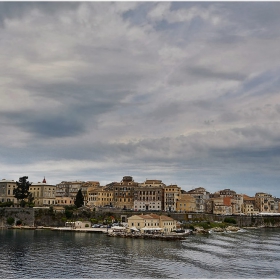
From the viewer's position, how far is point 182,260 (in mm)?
56469

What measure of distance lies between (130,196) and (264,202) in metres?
65.2

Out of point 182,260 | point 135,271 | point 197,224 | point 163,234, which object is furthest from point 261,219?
point 135,271

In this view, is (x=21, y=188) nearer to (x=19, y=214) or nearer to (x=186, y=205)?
(x=19, y=214)

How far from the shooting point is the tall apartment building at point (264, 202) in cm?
18362

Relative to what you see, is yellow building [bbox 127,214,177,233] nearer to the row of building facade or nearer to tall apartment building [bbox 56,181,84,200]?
the row of building facade

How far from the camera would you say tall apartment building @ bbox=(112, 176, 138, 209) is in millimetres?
145250

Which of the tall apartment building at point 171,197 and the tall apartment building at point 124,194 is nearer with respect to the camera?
the tall apartment building at point 171,197

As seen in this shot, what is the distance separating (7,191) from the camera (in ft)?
447

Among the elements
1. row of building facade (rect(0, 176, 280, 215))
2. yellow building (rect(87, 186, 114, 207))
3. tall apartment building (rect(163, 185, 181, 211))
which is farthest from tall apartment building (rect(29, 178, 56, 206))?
tall apartment building (rect(163, 185, 181, 211))

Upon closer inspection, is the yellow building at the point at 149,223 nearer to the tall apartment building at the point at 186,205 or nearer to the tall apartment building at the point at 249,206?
the tall apartment building at the point at 186,205

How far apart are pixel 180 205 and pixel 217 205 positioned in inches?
905

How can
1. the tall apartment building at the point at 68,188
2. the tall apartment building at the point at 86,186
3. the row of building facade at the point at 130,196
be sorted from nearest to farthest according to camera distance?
the row of building facade at the point at 130,196, the tall apartment building at the point at 86,186, the tall apartment building at the point at 68,188

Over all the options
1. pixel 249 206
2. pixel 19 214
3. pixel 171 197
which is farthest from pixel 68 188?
pixel 249 206

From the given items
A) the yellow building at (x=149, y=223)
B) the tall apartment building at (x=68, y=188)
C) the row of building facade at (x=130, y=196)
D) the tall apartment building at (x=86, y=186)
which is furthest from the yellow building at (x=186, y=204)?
the yellow building at (x=149, y=223)
